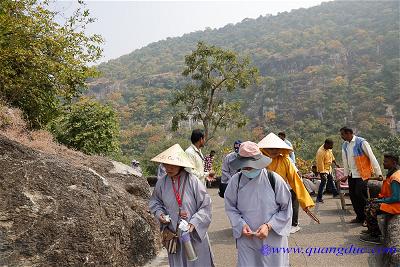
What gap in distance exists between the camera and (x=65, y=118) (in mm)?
15039

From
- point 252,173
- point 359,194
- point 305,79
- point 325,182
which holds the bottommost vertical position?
point 325,182

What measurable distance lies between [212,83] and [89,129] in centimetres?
742

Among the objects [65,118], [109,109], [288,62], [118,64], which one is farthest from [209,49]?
[118,64]

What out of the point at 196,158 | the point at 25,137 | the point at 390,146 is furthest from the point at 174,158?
the point at 390,146

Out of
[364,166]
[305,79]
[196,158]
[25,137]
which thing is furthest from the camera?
[305,79]

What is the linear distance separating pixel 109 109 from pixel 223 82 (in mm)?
6962

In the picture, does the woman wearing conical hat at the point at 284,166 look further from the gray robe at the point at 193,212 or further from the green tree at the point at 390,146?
the green tree at the point at 390,146

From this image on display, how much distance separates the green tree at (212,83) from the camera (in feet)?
63.3

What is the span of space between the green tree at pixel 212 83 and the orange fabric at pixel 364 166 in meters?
12.9

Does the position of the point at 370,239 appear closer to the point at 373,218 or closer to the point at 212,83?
the point at 373,218

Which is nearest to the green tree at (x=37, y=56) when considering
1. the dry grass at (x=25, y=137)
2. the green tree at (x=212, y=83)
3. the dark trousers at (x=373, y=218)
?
the dry grass at (x=25, y=137)

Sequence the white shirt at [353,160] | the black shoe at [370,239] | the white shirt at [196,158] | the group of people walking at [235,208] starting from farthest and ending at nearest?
the white shirt at [353,160] → the black shoe at [370,239] → the white shirt at [196,158] → the group of people walking at [235,208]

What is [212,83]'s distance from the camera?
19562 millimetres

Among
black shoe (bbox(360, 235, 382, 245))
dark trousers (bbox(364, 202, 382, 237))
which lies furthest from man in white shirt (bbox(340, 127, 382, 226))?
black shoe (bbox(360, 235, 382, 245))
